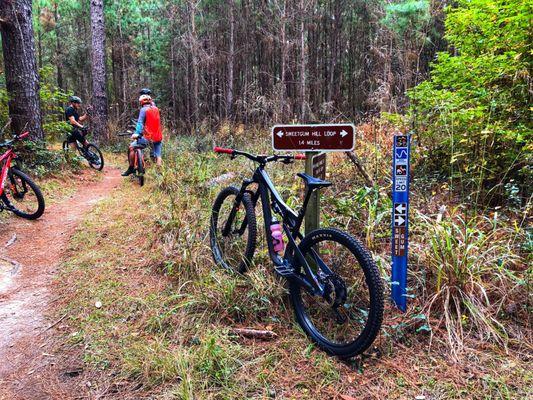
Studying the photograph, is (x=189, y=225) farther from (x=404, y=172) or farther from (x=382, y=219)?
(x=404, y=172)

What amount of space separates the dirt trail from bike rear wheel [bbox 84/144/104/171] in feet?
9.57

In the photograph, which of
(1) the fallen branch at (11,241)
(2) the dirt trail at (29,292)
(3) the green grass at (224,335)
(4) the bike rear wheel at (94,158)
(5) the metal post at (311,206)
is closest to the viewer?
(3) the green grass at (224,335)

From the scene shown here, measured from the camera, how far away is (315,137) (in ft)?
9.04

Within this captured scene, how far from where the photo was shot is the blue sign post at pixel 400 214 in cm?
257

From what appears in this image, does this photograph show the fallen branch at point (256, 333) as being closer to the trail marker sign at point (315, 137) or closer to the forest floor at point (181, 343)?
the forest floor at point (181, 343)

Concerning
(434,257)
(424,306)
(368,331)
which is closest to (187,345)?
(368,331)

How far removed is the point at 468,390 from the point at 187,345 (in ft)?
5.67

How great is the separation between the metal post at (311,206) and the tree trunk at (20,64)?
6298mm

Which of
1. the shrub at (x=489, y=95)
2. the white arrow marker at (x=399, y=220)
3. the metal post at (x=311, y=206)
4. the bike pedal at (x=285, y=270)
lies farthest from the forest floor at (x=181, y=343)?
the shrub at (x=489, y=95)

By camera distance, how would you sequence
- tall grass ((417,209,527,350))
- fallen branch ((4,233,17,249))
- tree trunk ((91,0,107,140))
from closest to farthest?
tall grass ((417,209,527,350)) → fallen branch ((4,233,17,249)) → tree trunk ((91,0,107,140))

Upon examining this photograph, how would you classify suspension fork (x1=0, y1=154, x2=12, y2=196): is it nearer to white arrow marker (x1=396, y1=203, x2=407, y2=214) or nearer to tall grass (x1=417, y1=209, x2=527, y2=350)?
white arrow marker (x1=396, y1=203, x2=407, y2=214)

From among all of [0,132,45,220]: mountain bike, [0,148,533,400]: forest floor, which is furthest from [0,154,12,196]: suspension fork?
[0,148,533,400]: forest floor

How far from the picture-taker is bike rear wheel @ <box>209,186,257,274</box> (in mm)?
3271

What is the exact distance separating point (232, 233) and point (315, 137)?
54.7 inches
